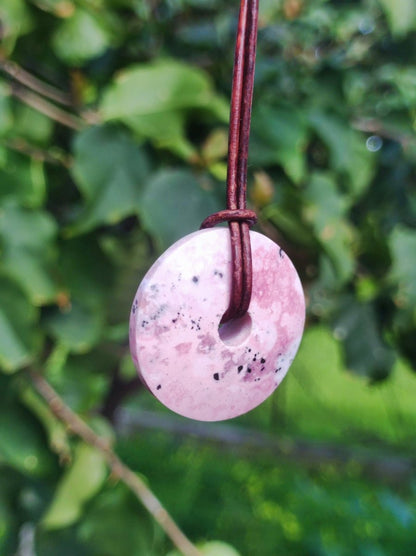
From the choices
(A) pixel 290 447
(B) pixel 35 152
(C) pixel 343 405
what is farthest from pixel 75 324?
(C) pixel 343 405

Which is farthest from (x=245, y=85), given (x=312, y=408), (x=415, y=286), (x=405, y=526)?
(x=312, y=408)

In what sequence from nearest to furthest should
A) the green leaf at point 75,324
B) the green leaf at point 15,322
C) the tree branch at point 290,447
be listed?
the green leaf at point 15,322
the green leaf at point 75,324
the tree branch at point 290,447

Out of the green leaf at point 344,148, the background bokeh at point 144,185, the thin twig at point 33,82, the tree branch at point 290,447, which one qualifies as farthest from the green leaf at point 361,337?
the tree branch at point 290,447

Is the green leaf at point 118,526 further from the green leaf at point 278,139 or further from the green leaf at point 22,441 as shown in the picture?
the green leaf at point 278,139

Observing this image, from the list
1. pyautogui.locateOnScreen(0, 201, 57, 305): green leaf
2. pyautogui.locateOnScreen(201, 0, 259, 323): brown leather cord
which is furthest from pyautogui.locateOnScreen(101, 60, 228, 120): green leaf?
pyautogui.locateOnScreen(201, 0, 259, 323): brown leather cord

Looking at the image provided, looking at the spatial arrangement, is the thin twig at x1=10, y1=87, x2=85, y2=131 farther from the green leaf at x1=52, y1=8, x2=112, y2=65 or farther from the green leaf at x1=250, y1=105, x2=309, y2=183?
the green leaf at x1=250, y1=105, x2=309, y2=183

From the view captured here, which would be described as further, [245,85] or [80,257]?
[80,257]

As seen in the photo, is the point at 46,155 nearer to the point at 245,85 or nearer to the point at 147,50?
the point at 147,50
